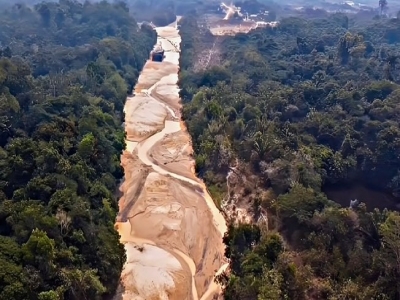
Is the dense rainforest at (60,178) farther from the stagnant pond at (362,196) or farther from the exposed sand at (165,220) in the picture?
the stagnant pond at (362,196)

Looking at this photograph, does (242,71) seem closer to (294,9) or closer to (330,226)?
(330,226)

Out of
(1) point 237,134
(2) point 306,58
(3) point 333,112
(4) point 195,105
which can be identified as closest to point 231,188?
(1) point 237,134

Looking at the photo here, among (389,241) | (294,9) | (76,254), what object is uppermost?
(389,241)

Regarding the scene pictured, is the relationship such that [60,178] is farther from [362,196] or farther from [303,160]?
[362,196]

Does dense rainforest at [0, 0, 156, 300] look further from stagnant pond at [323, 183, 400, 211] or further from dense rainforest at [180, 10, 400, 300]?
stagnant pond at [323, 183, 400, 211]

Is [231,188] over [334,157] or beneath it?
beneath

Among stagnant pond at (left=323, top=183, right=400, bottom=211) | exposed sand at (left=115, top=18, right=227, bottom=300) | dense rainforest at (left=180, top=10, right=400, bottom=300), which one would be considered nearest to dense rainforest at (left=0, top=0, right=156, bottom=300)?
exposed sand at (left=115, top=18, right=227, bottom=300)
